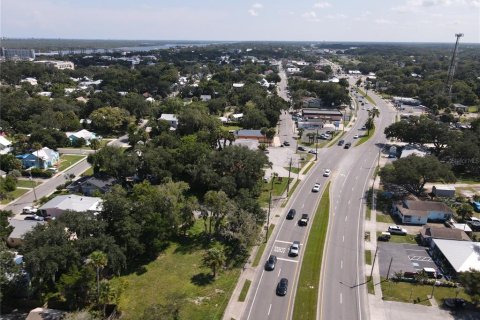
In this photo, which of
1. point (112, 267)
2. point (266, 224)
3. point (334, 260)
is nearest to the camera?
point (112, 267)

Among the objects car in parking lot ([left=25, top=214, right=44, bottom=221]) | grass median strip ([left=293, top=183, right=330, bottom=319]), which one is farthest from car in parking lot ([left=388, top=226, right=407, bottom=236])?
car in parking lot ([left=25, top=214, right=44, bottom=221])

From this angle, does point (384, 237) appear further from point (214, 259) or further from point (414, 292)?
point (214, 259)

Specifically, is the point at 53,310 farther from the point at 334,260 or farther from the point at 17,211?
the point at 334,260

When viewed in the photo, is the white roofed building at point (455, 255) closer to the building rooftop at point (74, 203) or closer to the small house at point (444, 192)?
A: the small house at point (444, 192)

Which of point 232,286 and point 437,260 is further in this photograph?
point 437,260

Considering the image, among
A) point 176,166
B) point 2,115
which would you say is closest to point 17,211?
point 176,166
